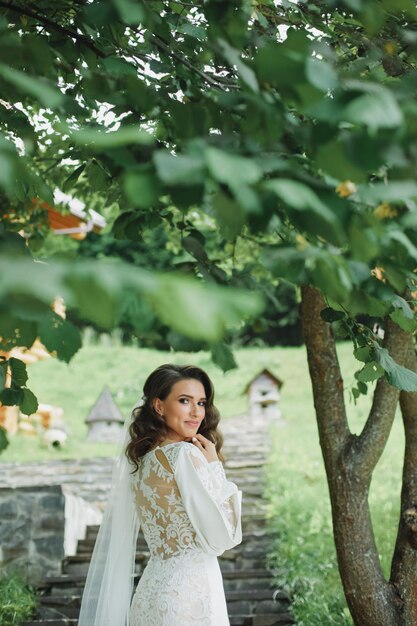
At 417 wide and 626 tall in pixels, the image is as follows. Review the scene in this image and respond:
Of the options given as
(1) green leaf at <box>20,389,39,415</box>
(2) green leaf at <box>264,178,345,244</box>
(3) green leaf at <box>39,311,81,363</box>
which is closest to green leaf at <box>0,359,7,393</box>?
(1) green leaf at <box>20,389,39,415</box>

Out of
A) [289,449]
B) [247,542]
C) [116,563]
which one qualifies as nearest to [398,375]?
[116,563]

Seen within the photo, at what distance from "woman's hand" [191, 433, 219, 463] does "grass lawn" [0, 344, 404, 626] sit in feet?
1.03

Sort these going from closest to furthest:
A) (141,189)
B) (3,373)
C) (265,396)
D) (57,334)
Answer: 1. (141,189)
2. (57,334)
3. (3,373)
4. (265,396)

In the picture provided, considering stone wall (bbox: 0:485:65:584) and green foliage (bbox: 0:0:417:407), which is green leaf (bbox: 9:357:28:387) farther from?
stone wall (bbox: 0:485:65:584)

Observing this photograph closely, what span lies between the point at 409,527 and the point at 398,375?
1730mm

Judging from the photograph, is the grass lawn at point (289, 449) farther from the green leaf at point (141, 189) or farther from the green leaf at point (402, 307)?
the green leaf at point (141, 189)

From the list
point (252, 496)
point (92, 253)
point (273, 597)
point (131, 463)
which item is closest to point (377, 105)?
point (131, 463)

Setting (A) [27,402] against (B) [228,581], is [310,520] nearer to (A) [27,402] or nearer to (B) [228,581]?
(B) [228,581]

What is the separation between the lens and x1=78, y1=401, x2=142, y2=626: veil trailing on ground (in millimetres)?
3773

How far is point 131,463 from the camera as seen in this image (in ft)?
12.2

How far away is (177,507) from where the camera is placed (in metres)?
3.35

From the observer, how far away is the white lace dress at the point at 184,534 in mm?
3293

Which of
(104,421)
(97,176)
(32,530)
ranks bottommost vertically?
(32,530)

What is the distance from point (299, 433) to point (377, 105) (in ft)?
33.0
